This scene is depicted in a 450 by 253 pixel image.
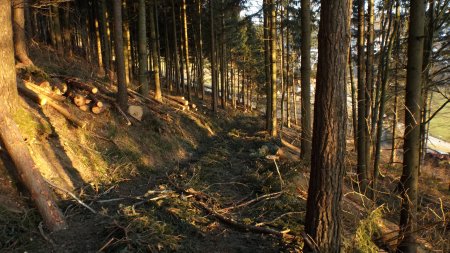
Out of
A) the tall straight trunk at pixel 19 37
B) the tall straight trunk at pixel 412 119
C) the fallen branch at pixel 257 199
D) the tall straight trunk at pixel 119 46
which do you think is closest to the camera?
the tall straight trunk at pixel 412 119

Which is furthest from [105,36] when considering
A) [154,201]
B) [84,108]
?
[154,201]

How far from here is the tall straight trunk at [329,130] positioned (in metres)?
4.14

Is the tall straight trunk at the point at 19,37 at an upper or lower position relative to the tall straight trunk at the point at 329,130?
upper

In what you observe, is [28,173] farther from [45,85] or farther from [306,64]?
[306,64]

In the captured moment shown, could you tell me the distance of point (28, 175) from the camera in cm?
545

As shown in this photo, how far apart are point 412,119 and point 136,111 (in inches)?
336

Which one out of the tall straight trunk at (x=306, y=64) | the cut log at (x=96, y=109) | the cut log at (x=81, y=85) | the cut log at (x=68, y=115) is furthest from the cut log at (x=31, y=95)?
Result: the tall straight trunk at (x=306, y=64)

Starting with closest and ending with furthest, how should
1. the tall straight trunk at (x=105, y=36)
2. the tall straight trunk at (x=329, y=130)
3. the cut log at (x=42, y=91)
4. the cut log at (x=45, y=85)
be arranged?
the tall straight trunk at (x=329, y=130), the cut log at (x=42, y=91), the cut log at (x=45, y=85), the tall straight trunk at (x=105, y=36)

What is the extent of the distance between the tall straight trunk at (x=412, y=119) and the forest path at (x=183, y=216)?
5.80 ft

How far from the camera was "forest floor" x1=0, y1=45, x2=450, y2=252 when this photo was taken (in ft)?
17.0

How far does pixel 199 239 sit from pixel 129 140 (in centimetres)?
585

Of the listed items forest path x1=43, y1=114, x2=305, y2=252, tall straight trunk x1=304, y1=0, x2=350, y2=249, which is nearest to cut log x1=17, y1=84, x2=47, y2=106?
forest path x1=43, y1=114, x2=305, y2=252

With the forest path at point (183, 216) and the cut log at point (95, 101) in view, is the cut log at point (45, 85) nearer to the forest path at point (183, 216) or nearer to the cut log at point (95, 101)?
the cut log at point (95, 101)

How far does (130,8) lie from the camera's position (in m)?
23.6
